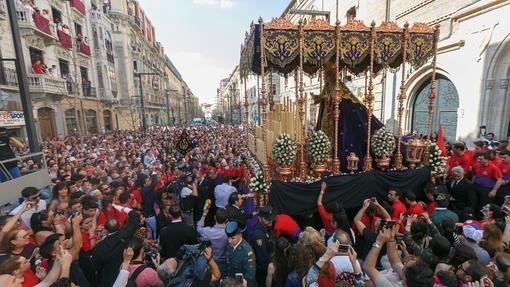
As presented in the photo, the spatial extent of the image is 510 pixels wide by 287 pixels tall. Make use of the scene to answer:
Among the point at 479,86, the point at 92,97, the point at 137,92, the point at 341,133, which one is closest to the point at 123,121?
the point at 137,92

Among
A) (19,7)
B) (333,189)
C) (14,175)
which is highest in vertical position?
(19,7)

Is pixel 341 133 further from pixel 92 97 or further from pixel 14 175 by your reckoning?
pixel 92 97

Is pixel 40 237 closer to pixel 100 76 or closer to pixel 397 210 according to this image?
pixel 397 210

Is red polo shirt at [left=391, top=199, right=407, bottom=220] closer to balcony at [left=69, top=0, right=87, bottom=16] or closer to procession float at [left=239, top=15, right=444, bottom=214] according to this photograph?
procession float at [left=239, top=15, right=444, bottom=214]

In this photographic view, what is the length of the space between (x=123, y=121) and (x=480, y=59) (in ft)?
127

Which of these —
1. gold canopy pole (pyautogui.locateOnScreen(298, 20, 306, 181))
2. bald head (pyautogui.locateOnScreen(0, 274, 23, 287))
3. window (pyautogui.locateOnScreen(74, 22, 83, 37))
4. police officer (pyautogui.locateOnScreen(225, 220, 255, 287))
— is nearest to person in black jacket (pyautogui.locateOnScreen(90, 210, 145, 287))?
bald head (pyautogui.locateOnScreen(0, 274, 23, 287))

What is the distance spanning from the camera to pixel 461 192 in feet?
19.8

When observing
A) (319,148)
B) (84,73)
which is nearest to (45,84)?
(84,73)

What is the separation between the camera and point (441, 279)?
241 cm

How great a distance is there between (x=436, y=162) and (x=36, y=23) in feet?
81.1

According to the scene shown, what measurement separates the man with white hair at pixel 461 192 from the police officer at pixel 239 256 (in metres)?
5.37

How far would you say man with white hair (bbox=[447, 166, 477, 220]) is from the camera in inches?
232

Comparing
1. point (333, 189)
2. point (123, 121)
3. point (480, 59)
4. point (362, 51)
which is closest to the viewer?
point (333, 189)

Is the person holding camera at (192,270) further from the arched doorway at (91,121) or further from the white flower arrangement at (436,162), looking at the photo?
the arched doorway at (91,121)
